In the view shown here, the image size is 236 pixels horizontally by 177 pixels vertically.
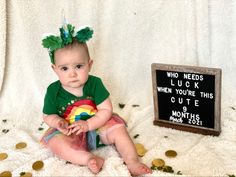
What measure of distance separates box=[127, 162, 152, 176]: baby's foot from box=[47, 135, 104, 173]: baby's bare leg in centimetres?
10

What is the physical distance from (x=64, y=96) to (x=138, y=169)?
1.20 ft

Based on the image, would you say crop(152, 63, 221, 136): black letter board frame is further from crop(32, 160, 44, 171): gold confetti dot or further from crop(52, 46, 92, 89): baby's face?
crop(32, 160, 44, 171): gold confetti dot

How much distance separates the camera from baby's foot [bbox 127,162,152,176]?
1.24 m

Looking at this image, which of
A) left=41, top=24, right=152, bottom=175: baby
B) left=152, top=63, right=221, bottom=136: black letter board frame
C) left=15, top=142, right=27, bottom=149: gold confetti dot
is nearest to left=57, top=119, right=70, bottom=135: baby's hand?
left=41, top=24, right=152, bottom=175: baby

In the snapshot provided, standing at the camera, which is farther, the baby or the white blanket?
the white blanket

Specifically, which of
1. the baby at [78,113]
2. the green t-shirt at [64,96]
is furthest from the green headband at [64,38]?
the green t-shirt at [64,96]

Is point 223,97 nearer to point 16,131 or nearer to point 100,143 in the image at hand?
point 100,143

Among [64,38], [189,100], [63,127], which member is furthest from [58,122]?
[189,100]

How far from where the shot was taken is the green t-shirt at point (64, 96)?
54.5 inches

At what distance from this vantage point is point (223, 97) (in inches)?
64.0

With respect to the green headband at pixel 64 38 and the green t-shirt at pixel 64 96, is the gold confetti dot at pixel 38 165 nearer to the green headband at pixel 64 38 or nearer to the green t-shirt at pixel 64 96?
the green t-shirt at pixel 64 96

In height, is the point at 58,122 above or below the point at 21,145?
above

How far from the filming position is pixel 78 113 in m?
1.40

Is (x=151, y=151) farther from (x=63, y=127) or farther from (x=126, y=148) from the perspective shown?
(x=63, y=127)
